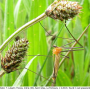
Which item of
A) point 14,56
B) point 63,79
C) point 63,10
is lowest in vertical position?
point 63,79

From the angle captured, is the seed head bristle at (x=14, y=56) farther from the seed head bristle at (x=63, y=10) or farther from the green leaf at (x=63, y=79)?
the green leaf at (x=63, y=79)

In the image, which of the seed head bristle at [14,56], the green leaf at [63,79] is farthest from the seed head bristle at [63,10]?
the green leaf at [63,79]

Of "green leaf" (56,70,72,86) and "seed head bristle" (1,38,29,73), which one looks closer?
"seed head bristle" (1,38,29,73)

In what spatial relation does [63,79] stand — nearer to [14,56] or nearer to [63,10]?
[14,56]

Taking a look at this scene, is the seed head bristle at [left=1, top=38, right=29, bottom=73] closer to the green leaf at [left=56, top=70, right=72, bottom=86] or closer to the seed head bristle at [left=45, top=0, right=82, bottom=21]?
the seed head bristle at [left=45, top=0, right=82, bottom=21]

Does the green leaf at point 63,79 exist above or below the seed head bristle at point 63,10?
below

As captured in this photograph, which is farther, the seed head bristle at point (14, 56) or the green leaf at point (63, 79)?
the green leaf at point (63, 79)

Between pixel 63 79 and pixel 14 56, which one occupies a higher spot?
pixel 14 56

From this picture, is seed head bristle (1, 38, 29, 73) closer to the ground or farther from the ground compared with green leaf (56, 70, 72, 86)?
farther from the ground

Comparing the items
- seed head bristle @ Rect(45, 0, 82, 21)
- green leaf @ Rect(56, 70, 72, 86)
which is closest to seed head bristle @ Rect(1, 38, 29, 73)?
seed head bristle @ Rect(45, 0, 82, 21)

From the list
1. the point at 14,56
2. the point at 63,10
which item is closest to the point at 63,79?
the point at 14,56

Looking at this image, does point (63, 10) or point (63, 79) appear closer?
point (63, 10)
